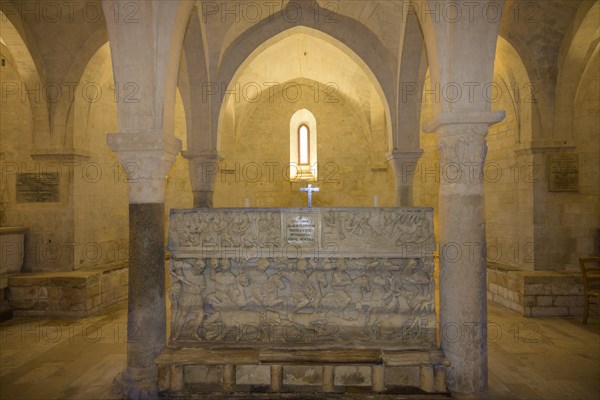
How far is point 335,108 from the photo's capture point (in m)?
12.9

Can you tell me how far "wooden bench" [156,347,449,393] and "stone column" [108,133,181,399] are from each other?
0.61 feet

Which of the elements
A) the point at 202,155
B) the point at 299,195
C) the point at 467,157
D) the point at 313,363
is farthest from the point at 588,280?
the point at 299,195

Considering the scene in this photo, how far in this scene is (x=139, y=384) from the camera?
4.07m

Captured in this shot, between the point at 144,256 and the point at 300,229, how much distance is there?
5.41ft

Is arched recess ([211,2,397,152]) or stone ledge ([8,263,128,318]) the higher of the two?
arched recess ([211,2,397,152])

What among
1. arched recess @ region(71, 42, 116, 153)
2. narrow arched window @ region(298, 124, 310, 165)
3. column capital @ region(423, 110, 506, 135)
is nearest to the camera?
column capital @ region(423, 110, 506, 135)

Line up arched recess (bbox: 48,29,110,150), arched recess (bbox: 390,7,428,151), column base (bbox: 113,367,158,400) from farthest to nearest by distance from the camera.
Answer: arched recess (bbox: 48,29,110,150) → arched recess (bbox: 390,7,428,151) → column base (bbox: 113,367,158,400)

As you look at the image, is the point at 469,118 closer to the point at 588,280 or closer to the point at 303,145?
the point at 588,280

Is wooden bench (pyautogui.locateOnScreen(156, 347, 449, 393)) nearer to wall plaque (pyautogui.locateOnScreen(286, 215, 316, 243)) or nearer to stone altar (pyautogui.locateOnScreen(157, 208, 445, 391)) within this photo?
stone altar (pyautogui.locateOnScreen(157, 208, 445, 391))

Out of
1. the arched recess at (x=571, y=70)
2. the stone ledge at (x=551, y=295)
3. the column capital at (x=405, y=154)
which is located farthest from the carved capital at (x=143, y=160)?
the arched recess at (x=571, y=70)

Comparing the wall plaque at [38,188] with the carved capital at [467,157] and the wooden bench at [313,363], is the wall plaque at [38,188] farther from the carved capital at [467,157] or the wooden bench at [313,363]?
the carved capital at [467,157]

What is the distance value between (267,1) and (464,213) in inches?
215

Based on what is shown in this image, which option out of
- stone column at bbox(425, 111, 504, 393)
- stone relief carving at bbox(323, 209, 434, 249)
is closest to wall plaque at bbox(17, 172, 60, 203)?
stone relief carving at bbox(323, 209, 434, 249)

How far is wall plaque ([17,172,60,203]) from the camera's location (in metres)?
7.59
